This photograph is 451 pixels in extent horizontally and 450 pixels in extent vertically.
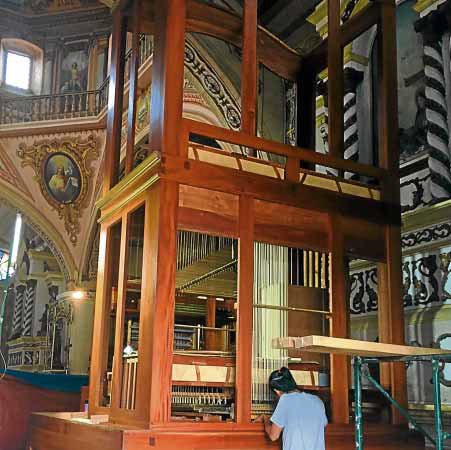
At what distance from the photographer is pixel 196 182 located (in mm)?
5379

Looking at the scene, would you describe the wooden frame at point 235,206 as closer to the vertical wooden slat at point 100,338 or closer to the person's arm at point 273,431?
the vertical wooden slat at point 100,338

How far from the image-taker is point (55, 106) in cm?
1427

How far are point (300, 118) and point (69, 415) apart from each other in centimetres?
402

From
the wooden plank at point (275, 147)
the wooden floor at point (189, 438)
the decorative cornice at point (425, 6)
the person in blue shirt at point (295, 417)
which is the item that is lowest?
the wooden floor at point (189, 438)

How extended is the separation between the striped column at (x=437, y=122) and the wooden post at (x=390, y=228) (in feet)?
1.50

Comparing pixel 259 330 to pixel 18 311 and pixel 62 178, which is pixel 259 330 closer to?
pixel 62 178

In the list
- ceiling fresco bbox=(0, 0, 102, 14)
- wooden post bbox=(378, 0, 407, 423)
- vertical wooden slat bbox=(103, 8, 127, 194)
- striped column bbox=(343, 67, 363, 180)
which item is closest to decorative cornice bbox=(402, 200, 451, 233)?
wooden post bbox=(378, 0, 407, 423)

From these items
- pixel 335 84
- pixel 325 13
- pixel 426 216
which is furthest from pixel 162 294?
pixel 325 13

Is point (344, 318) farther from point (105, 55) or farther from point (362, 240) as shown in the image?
point (105, 55)

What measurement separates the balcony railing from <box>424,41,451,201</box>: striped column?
27.0 ft

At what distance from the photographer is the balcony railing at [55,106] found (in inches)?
552

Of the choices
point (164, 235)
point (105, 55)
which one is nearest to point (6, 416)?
point (164, 235)

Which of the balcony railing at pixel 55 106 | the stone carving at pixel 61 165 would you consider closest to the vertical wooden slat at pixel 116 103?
the balcony railing at pixel 55 106

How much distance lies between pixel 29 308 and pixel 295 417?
15.3 metres
